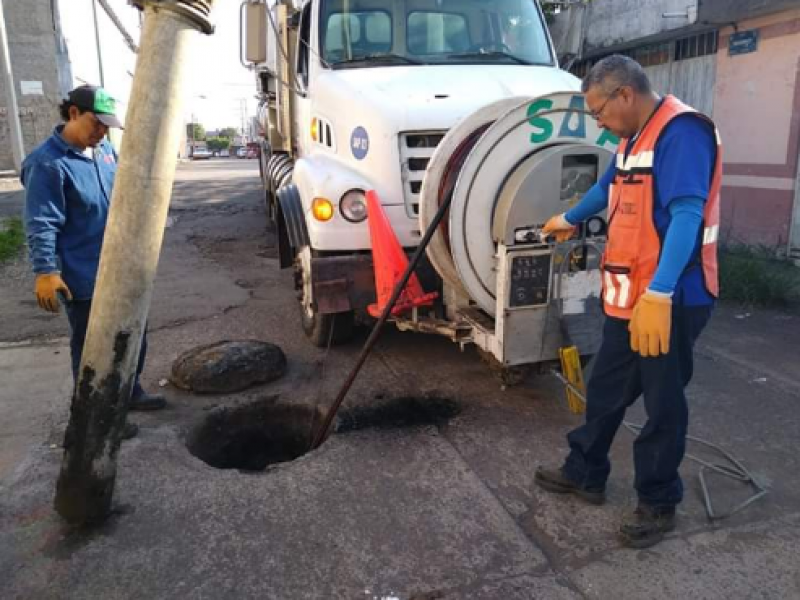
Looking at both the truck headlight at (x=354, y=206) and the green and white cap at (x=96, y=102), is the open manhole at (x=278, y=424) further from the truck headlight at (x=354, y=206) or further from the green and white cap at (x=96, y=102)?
the green and white cap at (x=96, y=102)

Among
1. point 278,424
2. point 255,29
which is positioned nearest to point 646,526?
point 278,424

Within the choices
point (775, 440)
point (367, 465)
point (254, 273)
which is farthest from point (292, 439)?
point (254, 273)

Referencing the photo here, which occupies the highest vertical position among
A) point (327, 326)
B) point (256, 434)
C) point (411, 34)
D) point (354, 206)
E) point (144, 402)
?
point (411, 34)

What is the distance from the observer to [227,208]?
14.3 m

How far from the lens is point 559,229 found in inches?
128

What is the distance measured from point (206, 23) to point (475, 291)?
75.7 inches

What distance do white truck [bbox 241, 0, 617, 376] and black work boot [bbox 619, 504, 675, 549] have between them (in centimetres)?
97

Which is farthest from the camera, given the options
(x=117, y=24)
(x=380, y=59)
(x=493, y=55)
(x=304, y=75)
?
(x=117, y=24)

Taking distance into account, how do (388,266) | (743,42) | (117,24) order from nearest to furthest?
(388,266) < (743,42) < (117,24)

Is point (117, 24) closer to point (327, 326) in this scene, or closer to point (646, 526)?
point (327, 326)

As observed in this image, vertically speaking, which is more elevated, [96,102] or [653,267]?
[96,102]

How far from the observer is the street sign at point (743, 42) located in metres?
7.96

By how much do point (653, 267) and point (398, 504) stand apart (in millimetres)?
1586

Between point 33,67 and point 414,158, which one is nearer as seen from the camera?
point 414,158
